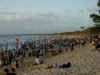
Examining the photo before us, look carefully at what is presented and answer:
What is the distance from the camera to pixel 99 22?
96.9 ft

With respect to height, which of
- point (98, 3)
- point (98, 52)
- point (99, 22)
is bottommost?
point (98, 52)

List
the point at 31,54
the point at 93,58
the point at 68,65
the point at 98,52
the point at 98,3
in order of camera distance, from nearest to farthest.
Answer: the point at 68,65 < the point at 93,58 < the point at 98,52 < the point at 31,54 < the point at 98,3

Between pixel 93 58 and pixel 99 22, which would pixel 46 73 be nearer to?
pixel 93 58

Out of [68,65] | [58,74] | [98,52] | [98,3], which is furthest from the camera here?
[98,3]

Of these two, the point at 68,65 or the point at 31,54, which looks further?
the point at 31,54

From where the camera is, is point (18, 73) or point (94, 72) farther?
point (18, 73)

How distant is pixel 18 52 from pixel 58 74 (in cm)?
1261

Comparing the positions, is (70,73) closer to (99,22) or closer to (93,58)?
(93,58)

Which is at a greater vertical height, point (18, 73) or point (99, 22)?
point (99, 22)

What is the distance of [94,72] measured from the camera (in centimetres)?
1021

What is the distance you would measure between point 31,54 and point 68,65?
9.72 m

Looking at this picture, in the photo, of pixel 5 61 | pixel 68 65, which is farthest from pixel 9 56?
pixel 68 65

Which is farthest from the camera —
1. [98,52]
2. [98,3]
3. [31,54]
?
[98,3]

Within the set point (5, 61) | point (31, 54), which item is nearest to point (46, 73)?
point (5, 61)
